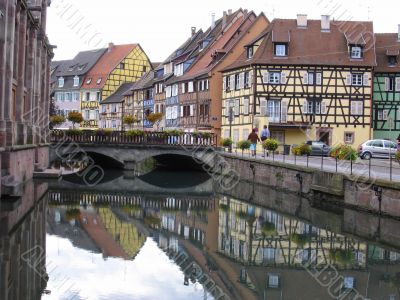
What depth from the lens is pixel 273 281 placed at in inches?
593

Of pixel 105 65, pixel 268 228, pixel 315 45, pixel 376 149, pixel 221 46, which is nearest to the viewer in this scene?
pixel 268 228

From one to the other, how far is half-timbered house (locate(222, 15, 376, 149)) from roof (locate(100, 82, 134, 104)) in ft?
140

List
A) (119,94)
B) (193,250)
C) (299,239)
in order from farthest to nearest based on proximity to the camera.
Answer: (119,94) → (299,239) → (193,250)

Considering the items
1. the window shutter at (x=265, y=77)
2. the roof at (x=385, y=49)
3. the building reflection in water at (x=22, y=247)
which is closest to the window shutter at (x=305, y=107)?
the window shutter at (x=265, y=77)

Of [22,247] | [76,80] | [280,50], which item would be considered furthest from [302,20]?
[76,80]

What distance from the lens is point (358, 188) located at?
26.5m

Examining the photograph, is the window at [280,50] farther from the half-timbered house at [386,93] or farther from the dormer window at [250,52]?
the half-timbered house at [386,93]

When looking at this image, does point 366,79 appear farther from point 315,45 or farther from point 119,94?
point 119,94

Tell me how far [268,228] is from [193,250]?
521 cm

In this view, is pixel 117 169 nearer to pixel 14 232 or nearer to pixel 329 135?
pixel 329 135


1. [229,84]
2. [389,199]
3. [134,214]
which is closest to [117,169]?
[229,84]

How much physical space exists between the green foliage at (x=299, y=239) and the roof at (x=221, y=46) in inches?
1758

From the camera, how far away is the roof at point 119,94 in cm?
9844

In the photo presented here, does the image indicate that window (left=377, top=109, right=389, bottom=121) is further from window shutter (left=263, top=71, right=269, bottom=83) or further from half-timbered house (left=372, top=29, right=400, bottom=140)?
window shutter (left=263, top=71, right=269, bottom=83)
